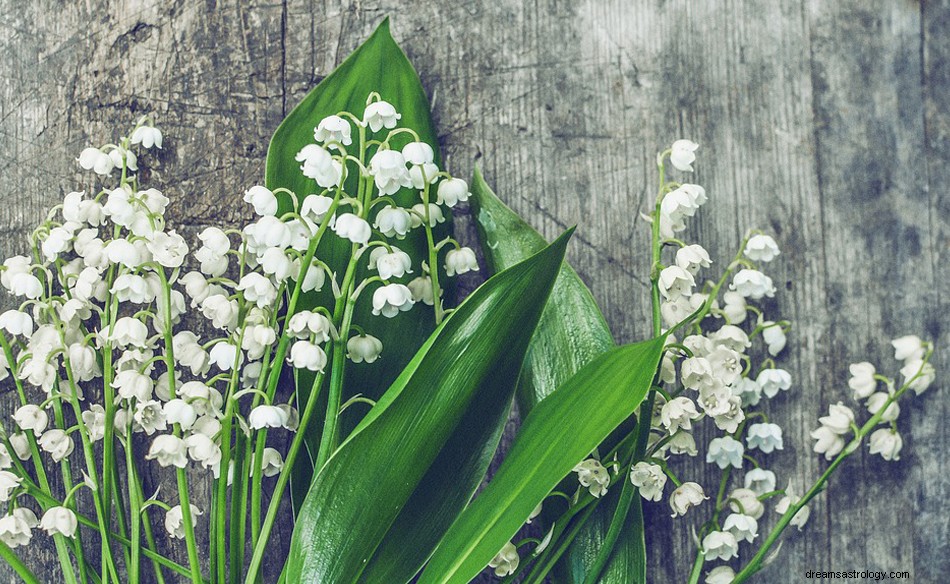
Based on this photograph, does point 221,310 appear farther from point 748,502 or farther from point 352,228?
point 748,502

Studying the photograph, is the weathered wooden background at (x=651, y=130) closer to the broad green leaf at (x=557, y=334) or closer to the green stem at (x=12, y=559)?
the broad green leaf at (x=557, y=334)

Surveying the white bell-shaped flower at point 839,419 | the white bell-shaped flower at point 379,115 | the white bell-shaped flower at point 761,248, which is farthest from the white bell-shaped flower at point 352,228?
the white bell-shaped flower at point 839,419

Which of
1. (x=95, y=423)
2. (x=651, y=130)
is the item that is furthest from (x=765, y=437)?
(x=95, y=423)

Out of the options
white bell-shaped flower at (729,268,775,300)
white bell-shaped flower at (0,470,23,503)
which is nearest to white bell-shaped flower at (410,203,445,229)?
white bell-shaped flower at (729,268,775,300)

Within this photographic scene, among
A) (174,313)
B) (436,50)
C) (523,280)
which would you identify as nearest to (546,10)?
(436,50)

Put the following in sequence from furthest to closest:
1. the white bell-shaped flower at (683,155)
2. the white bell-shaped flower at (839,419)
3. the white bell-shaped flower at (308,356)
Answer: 1. the white bell-shaped flower at (839,419)
2. the white bell-shaped flower at (683,155)
3. the white bell-shaped flower at (308,356)

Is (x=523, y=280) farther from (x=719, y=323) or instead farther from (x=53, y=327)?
(x=53, y=327)

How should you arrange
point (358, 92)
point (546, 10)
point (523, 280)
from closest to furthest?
point (523, 280), point (358, 92), point (546, 10)
